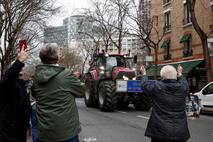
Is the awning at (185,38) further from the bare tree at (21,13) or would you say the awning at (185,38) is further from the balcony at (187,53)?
the bare tree at (21,13)

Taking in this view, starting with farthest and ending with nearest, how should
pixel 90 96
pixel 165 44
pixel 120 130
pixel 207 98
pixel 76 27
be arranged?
1. pixel 76 27
2. pixel 165 44
3. pixel 90 96
4. pixel 207 98
5. pixel 120 130

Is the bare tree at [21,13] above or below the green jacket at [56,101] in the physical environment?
above

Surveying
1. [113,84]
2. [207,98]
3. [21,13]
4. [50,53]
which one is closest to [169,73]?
[50,53]

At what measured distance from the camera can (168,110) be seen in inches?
193

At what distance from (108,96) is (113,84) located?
25.3 inches

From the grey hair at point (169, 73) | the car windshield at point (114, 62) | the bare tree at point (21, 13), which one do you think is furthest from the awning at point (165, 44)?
the grey hair at point (169, 73)

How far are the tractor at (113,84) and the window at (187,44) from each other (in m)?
13.7

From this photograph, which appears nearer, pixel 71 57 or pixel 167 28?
pixel 167 28

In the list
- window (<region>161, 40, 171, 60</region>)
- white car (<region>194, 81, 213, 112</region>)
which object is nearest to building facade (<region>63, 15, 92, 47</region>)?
window (<region>161, 40, 171, 60</region>)

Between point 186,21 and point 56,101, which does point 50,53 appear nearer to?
point 56,101

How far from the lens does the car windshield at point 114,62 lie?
1861 centimetres

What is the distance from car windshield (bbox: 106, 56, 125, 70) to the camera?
1861 centimetres

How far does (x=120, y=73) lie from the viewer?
17500mm

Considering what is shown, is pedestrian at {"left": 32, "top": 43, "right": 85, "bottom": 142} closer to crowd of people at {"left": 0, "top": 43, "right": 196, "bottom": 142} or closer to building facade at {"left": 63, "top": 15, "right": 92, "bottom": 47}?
crowd of people at {"left": 0, "top": 43, "right": 196, "bottom": 142}
